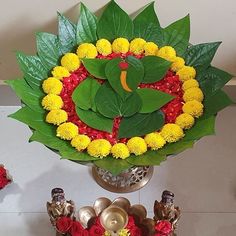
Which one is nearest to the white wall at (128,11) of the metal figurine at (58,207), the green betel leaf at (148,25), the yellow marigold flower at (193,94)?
the green betel leaf at (148,25)

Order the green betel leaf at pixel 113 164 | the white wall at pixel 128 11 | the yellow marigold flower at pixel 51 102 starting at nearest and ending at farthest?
the green betel leaf at pixel 113 164 < the yellow marigold flower at pixel 51 102 < the white wall at pixel 128 11

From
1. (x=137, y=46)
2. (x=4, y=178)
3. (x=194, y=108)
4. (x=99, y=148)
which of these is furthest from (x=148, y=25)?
(x=4, y=178)

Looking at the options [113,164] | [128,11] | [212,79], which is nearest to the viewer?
[113,164]

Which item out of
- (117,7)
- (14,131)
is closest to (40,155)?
(14,131)

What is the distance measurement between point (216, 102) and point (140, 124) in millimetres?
195

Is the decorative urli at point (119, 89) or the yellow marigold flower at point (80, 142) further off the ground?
the decorative urli at point (119, 89)

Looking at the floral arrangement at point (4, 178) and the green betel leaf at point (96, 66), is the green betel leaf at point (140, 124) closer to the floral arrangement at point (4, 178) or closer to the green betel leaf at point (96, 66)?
the green betel leaf at point (96, 66)

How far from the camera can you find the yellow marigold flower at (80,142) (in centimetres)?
111

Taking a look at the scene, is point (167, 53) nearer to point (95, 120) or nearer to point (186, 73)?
point (186, 73)

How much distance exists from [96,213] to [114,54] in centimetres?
42

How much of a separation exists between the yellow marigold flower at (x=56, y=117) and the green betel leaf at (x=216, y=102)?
353mm

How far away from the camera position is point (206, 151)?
4.77 feet

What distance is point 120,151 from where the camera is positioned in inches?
43.1

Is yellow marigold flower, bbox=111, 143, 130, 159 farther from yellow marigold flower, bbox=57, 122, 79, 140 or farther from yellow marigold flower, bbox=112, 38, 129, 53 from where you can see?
yellow marigold flower, bbox=112, 38, 129, 53
